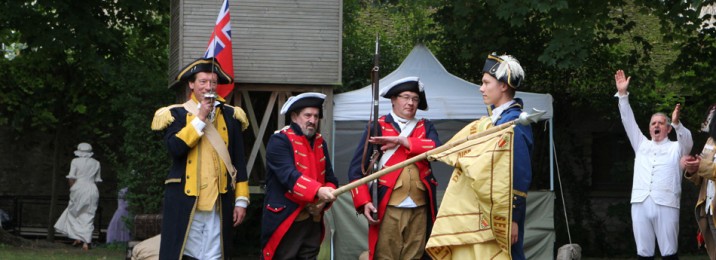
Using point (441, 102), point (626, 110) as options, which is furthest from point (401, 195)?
point (441, 102)

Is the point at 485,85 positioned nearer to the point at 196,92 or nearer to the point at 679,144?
the point at 196,92

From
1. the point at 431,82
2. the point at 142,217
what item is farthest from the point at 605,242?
the point at 142,217

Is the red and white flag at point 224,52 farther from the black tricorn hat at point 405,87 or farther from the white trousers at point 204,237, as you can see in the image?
the white trousers at point 204,237

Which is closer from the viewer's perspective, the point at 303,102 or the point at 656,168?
the point at 303,102

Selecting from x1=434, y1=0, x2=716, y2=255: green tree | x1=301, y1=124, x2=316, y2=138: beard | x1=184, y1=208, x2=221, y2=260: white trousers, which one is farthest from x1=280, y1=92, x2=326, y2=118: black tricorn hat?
x1=434, y1=0, x2=716, y2=255: green tree

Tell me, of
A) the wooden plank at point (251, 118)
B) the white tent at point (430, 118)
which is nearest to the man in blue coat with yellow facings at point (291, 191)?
the white tent at point (430, 118)

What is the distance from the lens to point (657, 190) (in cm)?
1055

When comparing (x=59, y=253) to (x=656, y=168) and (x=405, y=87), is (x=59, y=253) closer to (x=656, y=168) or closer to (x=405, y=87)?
(x=656, y=168)

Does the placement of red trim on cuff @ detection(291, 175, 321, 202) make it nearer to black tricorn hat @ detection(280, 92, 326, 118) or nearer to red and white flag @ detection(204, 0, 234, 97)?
Result: black tricorn hat @ detection(280, 92, 326, 118)

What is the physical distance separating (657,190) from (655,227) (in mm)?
359

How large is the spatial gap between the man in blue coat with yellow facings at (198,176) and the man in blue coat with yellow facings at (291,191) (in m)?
0.35

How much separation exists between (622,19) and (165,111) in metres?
8.65

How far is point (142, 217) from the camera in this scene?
12227mm

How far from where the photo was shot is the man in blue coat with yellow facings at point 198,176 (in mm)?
7043
